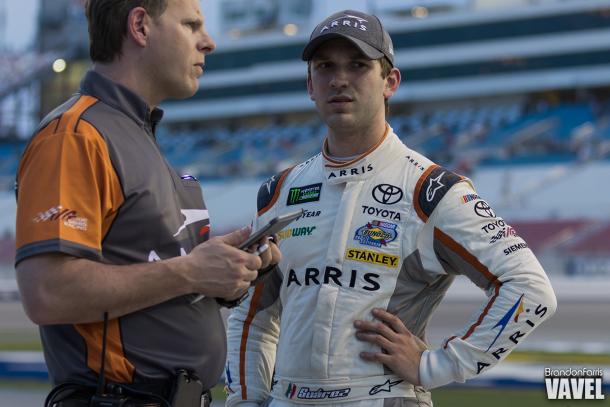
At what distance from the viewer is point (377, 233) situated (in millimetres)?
3160

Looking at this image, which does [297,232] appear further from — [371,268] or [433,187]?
[433,187]

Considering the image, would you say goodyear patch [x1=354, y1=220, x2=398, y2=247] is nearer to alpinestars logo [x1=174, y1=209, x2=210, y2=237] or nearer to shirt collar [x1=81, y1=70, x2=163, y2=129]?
alpinestars logo [x1=174, y1=209, x2=210, y2=237]

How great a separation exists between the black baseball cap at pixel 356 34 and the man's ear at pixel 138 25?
2.00ft

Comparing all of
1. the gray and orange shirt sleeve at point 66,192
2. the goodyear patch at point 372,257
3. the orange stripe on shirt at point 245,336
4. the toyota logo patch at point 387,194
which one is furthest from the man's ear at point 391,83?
the gray and orange shirt sleeve at point 66,192

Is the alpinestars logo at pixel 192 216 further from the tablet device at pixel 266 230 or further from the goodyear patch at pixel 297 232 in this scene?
the goodyear patch at pixel 297 232

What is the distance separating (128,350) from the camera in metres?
2.67

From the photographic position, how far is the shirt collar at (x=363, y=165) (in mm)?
3264

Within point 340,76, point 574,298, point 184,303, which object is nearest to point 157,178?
point 184,303

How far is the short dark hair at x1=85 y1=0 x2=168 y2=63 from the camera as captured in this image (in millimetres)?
2770

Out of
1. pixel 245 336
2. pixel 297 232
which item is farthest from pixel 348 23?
pixel 245 336

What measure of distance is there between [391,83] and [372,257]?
599mm

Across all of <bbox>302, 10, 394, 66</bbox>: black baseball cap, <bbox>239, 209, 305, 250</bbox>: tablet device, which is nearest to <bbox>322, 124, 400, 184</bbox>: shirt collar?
<bbox>302, 10, 394, 66</bbox>: black baseball cap

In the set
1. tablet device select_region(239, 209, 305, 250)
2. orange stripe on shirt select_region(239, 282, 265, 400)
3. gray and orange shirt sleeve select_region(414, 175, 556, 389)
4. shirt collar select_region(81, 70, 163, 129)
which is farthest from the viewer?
orange stripe on shirt select_region(239, 282, 265, 400)

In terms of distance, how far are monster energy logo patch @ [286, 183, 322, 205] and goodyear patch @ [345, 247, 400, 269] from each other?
239 millimetres
